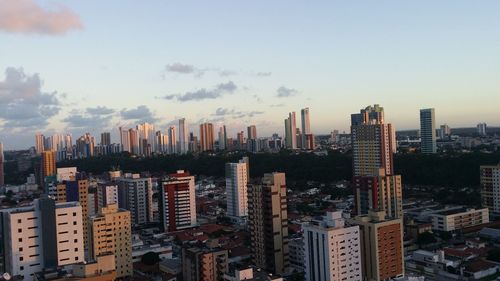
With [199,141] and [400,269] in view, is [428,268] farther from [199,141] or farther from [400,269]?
[199,141]

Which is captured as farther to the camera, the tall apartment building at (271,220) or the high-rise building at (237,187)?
the high-rise building at (237,187)

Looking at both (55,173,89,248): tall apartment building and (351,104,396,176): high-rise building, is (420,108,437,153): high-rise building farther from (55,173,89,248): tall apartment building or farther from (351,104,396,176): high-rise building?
(55,173,89,248): tall apartment building

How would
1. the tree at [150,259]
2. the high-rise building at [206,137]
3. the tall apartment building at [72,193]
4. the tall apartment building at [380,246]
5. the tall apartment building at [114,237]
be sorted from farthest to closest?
the high-rise building at [206,137], the tall apartment building at [72,193], the tree at [150,259], the tall apartment building at [114,237], the tall apartment building at [380,246]

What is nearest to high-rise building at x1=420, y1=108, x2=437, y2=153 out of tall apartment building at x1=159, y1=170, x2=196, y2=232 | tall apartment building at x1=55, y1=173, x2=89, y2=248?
tall apartment building at x1=159, y1=170, x2=196, y2=232

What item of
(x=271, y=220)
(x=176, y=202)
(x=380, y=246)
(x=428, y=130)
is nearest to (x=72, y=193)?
(x=176, y=202)

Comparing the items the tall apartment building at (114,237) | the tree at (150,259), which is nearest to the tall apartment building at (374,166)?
the tree at (150,259)

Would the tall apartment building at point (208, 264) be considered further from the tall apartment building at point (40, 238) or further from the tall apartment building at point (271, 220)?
the tall apartment building at point (40, 238)

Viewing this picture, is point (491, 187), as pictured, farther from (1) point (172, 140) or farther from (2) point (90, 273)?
(1) point (172, 140)
